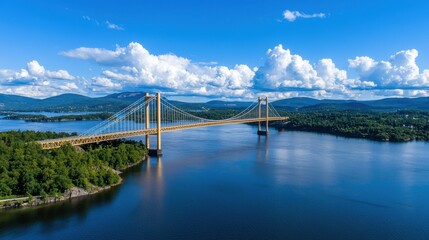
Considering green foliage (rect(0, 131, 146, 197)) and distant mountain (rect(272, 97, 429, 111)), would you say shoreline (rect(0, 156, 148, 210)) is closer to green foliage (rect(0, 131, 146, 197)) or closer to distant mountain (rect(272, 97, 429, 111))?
green foliage (rect(0, 131, 146, 197))

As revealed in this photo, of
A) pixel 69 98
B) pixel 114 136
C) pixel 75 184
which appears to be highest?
pixel 69 98

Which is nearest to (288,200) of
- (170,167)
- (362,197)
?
(362,197)

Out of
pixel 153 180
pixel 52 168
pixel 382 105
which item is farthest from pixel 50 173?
pixel 382 105

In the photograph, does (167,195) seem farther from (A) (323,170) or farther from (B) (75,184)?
(A) (323,170)

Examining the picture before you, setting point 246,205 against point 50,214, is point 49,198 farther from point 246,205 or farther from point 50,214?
point 246,205

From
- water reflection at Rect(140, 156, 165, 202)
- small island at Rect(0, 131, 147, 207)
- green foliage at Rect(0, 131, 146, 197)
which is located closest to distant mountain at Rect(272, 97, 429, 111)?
A: water reflection at Rect(140, 156, 165, 202)

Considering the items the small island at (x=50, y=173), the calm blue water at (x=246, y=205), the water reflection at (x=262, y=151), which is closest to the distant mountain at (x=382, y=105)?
the water reflection at (x=262, y=151)

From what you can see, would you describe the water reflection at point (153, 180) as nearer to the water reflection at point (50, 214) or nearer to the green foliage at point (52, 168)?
the green foliage at point (52, 168)

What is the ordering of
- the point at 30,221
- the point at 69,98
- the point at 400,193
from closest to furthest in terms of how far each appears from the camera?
the point at 30,221 → the point at 400,193 → the point at 69,98
